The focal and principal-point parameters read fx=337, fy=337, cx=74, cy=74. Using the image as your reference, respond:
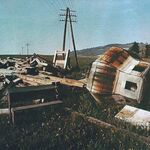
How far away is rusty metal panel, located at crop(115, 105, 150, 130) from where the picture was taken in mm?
9233

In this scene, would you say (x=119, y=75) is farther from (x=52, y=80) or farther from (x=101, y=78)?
(x=52, y=80)

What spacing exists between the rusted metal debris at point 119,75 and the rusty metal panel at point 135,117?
1.19m

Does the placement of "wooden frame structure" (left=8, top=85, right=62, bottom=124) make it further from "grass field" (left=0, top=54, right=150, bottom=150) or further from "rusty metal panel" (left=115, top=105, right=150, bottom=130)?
"rusty metal panel" (left=115, top=105, right=150, bottom=130)

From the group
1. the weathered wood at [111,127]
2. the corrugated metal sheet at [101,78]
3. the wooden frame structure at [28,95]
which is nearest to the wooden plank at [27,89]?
the wooden frame structure at [28,95]

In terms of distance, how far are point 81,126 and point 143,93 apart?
3.28 m

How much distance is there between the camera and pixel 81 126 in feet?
29.0

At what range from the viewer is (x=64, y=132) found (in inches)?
328

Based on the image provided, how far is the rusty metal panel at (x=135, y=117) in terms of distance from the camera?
9233mm

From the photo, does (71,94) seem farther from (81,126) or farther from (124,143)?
(124,143)

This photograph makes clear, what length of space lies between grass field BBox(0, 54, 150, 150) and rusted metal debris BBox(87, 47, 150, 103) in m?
0.73

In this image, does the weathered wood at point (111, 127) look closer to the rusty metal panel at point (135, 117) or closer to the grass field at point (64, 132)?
the grass field at point (64, 132)

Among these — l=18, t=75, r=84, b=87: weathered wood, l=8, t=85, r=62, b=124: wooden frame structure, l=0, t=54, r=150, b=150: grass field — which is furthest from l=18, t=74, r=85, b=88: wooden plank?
l=0, t=54, r=150, b=150: grass field

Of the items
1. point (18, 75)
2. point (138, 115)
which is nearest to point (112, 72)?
point (138, 115)

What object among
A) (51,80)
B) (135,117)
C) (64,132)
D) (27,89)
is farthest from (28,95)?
(51,80)
